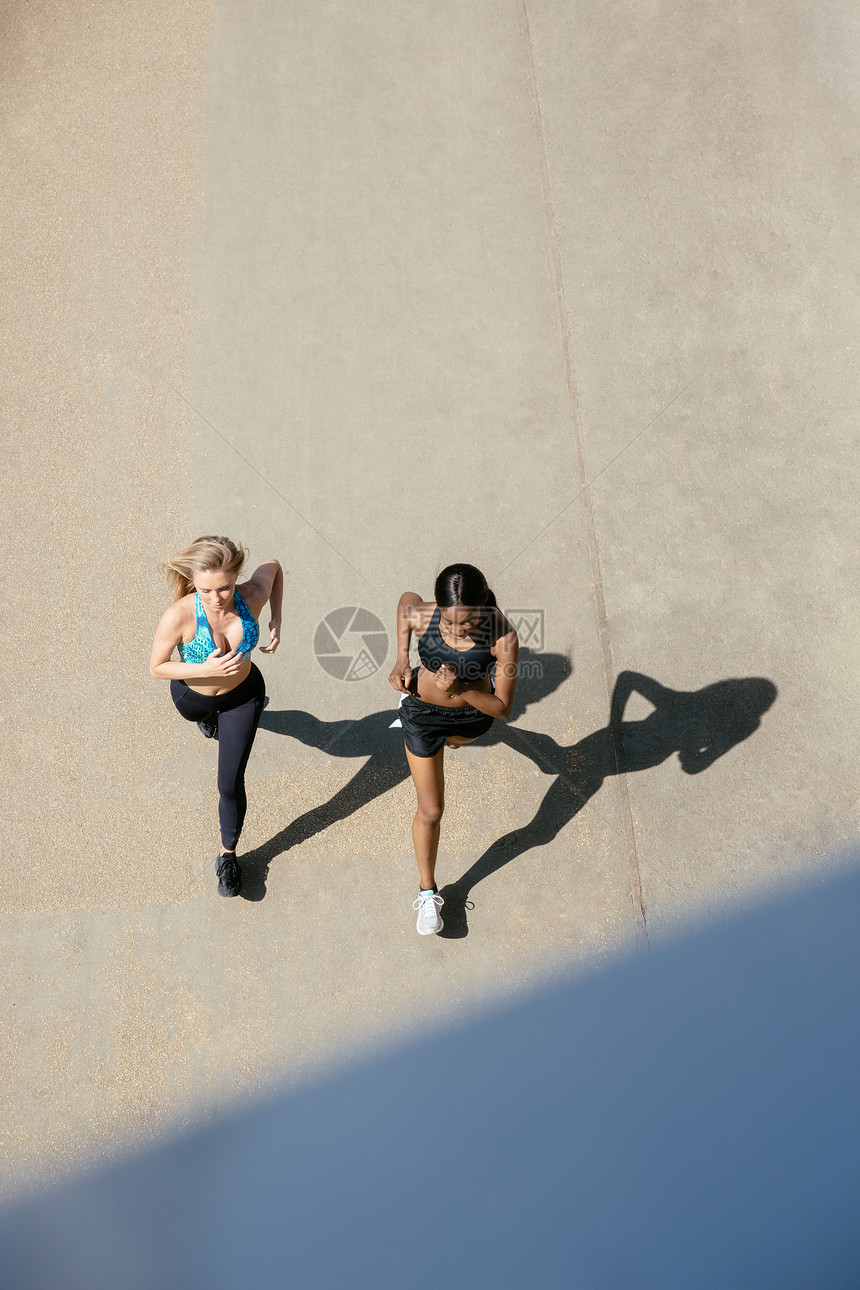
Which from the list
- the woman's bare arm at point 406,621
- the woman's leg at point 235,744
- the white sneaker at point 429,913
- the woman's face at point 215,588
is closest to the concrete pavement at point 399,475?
the white sneaker at point 429,913

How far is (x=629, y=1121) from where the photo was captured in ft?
12.2

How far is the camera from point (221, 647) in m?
3.67

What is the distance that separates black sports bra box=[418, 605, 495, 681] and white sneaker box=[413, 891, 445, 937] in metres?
1.20

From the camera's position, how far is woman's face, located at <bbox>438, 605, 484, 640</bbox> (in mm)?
3248

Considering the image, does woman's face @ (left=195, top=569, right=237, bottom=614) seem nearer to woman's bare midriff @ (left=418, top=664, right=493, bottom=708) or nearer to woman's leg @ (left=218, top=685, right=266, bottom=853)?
woman's leg @ (left=218, top=685, right=266, bottom=853)

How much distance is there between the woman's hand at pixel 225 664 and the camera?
11.5 ft

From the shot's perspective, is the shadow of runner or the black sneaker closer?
the black sneaker

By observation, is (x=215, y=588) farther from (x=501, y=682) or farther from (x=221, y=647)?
(x=501, y=682)

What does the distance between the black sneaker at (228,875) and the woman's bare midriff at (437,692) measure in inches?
53.6

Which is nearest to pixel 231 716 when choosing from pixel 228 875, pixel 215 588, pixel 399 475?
pixel 215 588

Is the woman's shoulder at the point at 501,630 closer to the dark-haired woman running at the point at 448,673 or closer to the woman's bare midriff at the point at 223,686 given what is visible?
the dark-haired woman running at the point at 448,673

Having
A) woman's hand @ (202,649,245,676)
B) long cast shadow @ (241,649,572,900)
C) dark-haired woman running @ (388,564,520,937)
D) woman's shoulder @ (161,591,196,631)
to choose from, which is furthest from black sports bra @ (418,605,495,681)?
long cast shadow @ (241,649,572,900)

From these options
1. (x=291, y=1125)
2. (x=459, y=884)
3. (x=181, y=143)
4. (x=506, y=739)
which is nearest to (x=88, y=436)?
(x=181, y=143)

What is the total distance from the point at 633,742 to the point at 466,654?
61.8 inches
